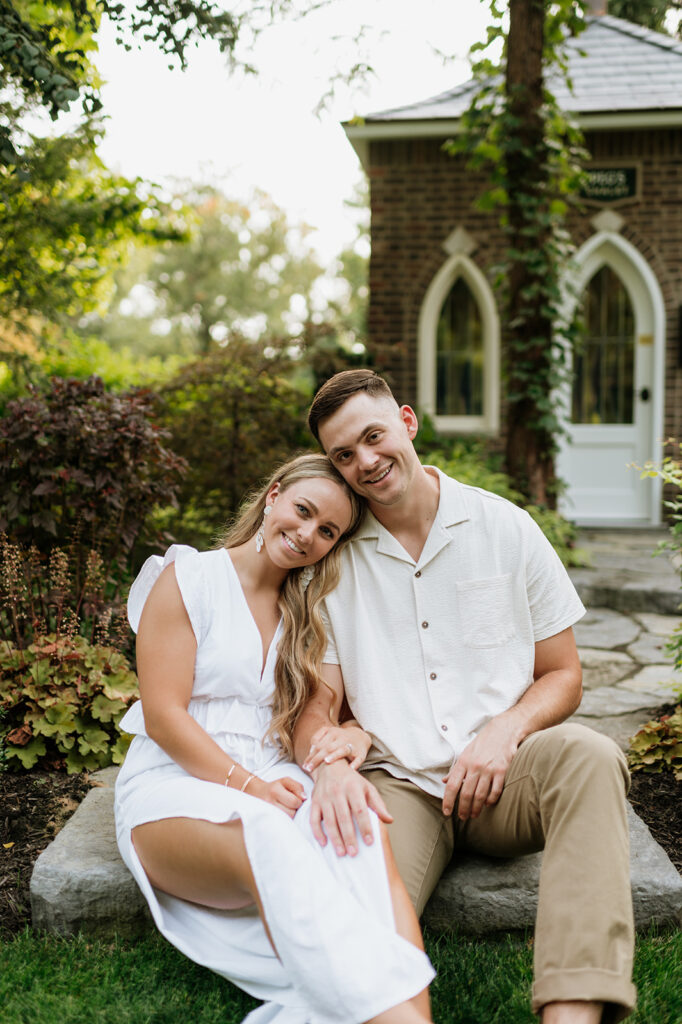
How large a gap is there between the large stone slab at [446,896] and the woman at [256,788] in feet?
0.76

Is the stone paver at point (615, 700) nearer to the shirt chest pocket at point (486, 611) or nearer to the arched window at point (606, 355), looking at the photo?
the shirt chest pocket at point (486, 611)

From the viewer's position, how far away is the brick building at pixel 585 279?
349 inches

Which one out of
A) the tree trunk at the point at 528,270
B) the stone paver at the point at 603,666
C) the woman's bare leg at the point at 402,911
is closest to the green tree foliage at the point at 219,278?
the tree trunk at the point at 528,270

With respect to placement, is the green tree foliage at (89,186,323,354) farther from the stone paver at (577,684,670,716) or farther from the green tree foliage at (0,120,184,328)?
the stone paver at (577,684,670,716)

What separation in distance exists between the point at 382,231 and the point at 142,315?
2854 centimetres

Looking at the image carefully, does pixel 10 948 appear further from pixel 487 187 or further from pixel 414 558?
pixel 487 187

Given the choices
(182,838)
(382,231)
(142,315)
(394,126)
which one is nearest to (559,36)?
(394,126)

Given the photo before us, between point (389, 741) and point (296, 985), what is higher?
point (389, 741)

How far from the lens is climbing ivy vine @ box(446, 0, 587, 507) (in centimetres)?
667

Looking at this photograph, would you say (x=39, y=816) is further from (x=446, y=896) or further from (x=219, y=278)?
(x=219, y=278)

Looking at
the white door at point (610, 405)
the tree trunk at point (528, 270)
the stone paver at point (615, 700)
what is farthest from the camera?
the white door at point (610, 405)

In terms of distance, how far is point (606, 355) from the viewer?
30.7 feet

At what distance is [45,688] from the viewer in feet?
10.6

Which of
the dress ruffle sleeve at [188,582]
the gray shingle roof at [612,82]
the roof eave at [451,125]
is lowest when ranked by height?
the dress ruffle sleeve at [188,582]
